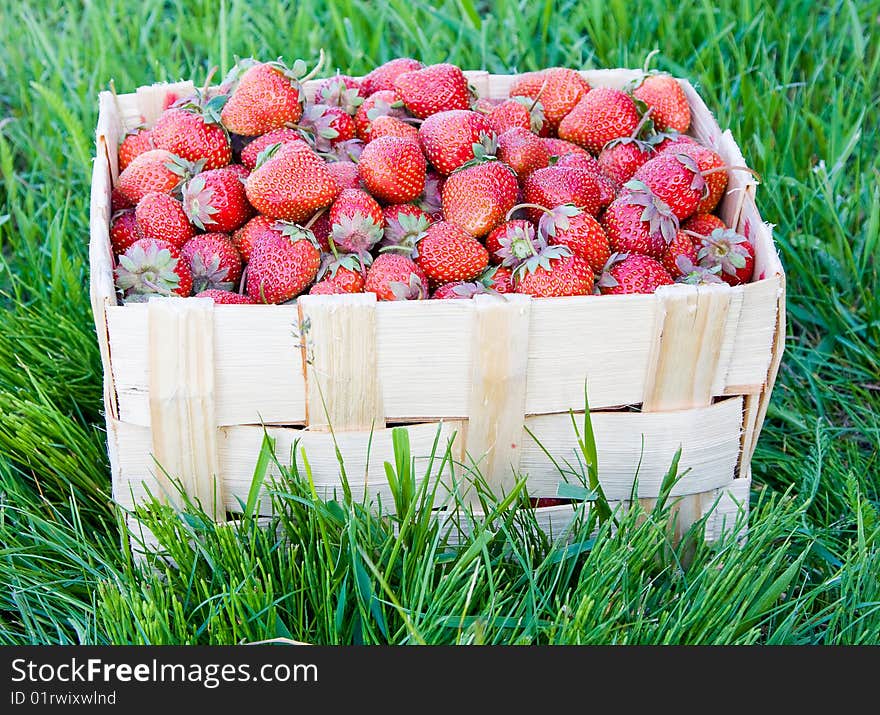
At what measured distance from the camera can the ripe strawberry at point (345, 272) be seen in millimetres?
1301

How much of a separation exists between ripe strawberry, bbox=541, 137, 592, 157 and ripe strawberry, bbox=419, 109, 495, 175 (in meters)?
0.11

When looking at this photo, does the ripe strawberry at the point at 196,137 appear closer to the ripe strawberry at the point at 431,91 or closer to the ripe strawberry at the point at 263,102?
the ripe strawberry at the point at 263,102

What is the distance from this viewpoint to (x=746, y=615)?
1.20 metres

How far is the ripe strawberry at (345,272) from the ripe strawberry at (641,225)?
1.12 feet

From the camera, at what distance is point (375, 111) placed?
152 cm

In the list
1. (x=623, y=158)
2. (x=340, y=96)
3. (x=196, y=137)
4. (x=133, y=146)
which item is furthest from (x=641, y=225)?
(x=133, y=146)

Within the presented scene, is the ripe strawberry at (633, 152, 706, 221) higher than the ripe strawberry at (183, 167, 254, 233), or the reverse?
the ripe strawberry at (633, 152, 706, 221)

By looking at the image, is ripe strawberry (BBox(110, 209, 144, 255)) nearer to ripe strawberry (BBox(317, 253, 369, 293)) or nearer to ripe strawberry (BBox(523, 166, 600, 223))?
ripe strawberry (BBox(317, 253, 369, 293))

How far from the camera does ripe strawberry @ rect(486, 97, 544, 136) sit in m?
1.55

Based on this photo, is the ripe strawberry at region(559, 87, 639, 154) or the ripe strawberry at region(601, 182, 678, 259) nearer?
the ripe strawberry at region(601, 182, 678, 259)

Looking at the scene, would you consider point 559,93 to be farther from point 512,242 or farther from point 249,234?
point 249,234

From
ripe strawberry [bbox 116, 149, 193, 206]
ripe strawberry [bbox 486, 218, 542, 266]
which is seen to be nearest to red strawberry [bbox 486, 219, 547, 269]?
ripe strawberry [bbox 486, 218, 542, 266]

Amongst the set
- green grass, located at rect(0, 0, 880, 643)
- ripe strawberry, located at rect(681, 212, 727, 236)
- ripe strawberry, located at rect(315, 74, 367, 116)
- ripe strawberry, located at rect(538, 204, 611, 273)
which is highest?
ripe strawberry, located at rect(315, 74, 367, 116)

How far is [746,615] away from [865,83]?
1.40 metres
